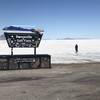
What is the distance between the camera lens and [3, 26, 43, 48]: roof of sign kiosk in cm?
2550

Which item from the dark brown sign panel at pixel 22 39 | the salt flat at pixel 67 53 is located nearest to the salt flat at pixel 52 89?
the dark brown sign panel at pixel 22 39

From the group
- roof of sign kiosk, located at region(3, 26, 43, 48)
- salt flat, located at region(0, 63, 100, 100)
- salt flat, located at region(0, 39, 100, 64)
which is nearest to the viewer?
salt flat, located at region(0, 63, 100, 100)

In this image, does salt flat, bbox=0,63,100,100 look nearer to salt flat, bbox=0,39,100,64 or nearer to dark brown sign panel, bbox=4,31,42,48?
dark brown sign panel, bbox=4,31,42,48

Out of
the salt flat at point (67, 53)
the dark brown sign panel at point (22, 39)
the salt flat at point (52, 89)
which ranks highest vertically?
the dark brown sign panel at point (22, 39)

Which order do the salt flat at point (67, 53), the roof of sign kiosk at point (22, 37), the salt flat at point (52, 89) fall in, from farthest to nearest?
the salt flat at point (67, 53) → the roof of sign kiosk at point (22, 37) → the salt flat at point (52, 89)

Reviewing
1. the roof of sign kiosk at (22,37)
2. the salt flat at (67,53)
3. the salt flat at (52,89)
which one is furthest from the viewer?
the salt flat at (67,53)

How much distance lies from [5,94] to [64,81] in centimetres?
473

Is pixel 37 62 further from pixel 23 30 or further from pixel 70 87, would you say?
pixel 70 87

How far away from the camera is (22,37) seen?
2589 centimetres

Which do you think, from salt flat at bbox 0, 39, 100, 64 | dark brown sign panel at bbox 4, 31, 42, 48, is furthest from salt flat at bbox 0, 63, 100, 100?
salt flat at bbox 0, 39, 100, 64

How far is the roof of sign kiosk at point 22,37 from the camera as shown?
2550cm

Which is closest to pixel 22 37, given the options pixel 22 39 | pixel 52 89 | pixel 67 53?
pixel 22 39

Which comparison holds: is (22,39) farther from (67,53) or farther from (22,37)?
(67,53)

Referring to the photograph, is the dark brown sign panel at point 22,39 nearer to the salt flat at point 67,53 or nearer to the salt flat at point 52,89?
the salt flat at point 67,53
